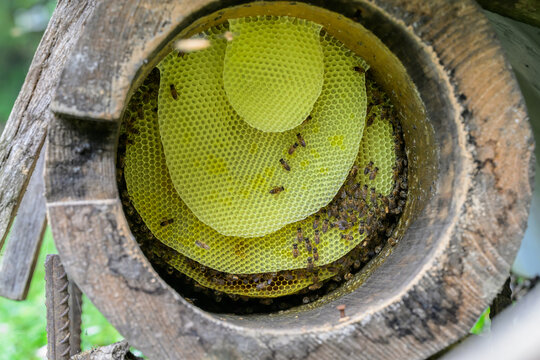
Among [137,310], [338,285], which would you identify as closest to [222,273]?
[338,285]

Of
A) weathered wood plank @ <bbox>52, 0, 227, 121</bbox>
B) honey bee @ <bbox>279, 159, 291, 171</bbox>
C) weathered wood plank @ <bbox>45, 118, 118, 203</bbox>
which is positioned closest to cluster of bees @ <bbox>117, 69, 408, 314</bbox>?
honey bee @ <bbox>279, 159, 291, 171</bbox>

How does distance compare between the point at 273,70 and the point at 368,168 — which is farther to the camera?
the point at 368,168

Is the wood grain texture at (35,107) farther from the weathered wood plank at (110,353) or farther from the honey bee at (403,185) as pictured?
the honey bee at (403,185)

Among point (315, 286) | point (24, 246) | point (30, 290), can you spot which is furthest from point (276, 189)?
point (30, 290)

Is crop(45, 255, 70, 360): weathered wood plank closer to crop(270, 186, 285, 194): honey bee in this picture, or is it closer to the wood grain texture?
the wood grain texture

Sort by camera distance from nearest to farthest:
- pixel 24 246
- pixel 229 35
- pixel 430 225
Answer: pixel 430 225
pixel 229 35
pixel 24 246

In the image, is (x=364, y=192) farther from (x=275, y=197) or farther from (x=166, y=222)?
(x=166, y=222)

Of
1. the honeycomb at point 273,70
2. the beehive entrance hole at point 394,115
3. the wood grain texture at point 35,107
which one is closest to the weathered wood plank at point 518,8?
the beehive entrance hole at point 394,115
